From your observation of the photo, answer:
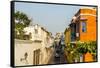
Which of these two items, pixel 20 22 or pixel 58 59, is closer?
pixel 20 22

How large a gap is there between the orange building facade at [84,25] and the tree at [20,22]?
1.65 ft

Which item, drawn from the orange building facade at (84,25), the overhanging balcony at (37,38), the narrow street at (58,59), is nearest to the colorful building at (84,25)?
the orange building facade at (84,25)

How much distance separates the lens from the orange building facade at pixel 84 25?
2.21 m

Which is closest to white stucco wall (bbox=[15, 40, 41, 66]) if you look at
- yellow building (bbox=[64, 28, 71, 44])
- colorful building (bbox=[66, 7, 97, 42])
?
yellow building (bbox=[64, 28, 71, 44])

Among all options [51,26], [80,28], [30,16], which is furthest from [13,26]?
[80,28]

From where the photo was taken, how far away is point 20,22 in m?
1.99

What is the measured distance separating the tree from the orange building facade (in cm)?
50

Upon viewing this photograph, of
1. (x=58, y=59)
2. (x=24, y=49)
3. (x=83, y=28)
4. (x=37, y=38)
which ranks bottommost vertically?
(x=58, y=59)

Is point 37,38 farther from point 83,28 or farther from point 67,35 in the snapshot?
point 83,28

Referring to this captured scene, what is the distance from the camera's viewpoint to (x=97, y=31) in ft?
7.55

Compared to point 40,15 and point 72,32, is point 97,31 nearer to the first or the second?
point 72,32

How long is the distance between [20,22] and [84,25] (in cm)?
71

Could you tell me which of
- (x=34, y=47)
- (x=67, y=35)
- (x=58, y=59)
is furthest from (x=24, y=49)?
(x=67, y=35)

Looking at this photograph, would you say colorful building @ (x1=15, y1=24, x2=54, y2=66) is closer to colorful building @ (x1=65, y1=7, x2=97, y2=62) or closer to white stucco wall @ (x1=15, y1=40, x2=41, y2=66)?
white stucco wall @ (x1=15, y1=40, x2=41, y2=66)
